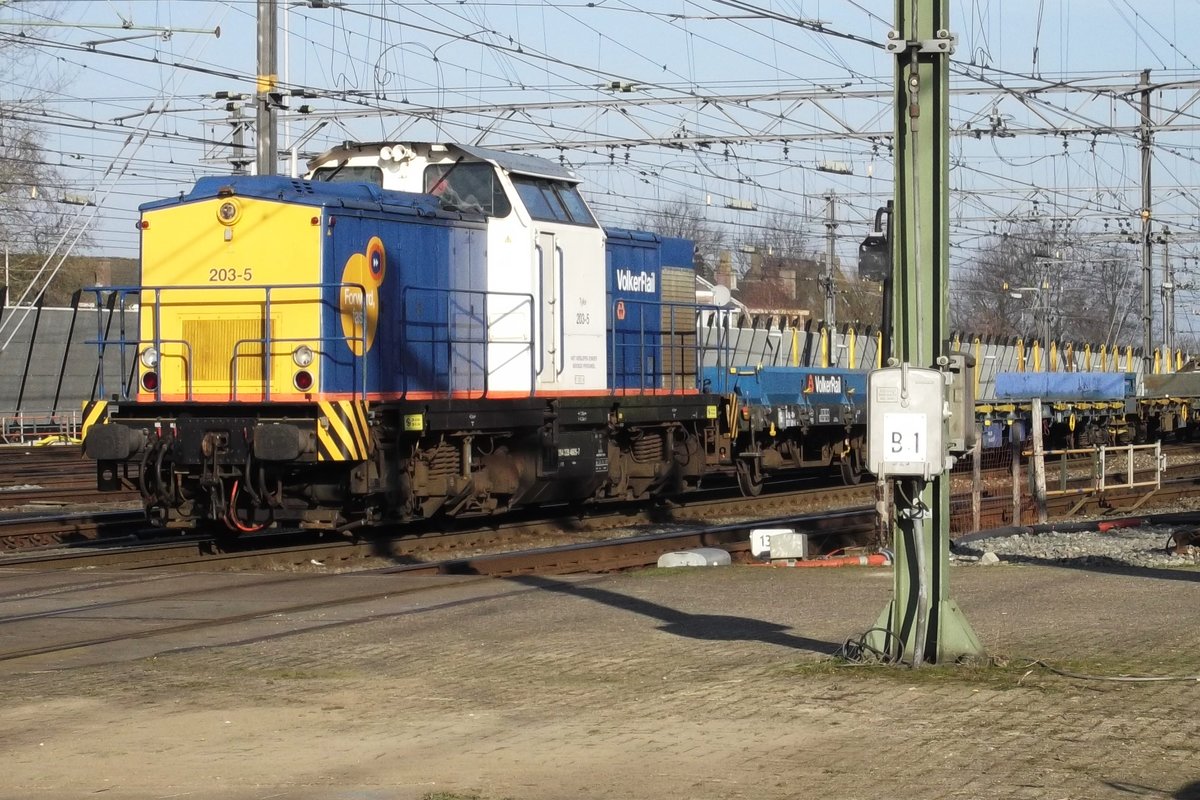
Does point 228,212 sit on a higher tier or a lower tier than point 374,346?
higher

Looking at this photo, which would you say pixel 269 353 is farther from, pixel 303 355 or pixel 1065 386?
pixel 1065 386

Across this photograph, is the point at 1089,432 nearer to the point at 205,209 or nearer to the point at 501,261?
the point at 501,261

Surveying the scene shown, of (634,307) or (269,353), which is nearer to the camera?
(269,353)

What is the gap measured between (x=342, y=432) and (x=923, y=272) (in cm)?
736

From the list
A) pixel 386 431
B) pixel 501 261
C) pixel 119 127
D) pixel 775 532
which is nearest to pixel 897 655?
pixel 775 532

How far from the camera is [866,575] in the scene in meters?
11.3

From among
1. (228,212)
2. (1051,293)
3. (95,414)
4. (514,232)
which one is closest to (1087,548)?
(514,232)

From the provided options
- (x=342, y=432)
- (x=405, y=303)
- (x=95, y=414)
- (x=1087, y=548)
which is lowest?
(x=1087, y=548)

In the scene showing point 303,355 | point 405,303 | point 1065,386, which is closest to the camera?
point 303,355

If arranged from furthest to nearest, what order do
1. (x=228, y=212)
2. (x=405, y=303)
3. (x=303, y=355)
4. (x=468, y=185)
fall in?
(x=468, y=185), (x=405, y=303), (x=228, y=212), (x=303, y=355)

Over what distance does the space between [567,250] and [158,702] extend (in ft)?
32.6

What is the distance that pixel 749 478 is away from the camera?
862 inches

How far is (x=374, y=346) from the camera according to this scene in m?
14.2

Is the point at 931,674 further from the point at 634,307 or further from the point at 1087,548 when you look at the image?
the point at 634,307
